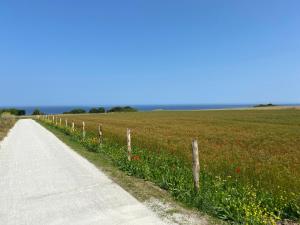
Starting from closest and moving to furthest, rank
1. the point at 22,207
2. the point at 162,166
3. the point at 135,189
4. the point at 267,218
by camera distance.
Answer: the point at 267,218 < the point at 22,207 < the point at 135,189 < the point at 162,166

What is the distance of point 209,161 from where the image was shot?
13250 millimetres

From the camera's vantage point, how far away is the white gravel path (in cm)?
702

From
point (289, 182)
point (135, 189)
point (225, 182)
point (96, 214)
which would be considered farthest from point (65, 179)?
point (289, 182)

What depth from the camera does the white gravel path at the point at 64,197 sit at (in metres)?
7.02

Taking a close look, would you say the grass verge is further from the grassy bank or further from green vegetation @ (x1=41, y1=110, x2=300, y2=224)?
the grassy bank

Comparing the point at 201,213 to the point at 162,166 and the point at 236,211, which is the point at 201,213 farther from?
the point at 162,166

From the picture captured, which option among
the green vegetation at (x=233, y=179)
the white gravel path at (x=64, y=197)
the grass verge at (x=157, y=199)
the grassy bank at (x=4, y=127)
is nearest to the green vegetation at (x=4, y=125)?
the grassy bank at (x=4, y=127)

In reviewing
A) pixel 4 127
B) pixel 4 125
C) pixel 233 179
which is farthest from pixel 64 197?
pixel 4 125

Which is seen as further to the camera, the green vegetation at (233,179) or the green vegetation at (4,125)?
the green vegetation at (4,125)

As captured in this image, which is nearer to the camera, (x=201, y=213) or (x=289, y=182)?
(x=201, y=213)

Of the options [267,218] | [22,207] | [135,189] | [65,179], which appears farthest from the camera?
[65,179]

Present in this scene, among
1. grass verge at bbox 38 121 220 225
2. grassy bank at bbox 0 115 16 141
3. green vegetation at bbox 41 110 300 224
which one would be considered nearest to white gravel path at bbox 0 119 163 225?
grass verge at bbox 38 121 220 225

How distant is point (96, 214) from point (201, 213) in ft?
7.11

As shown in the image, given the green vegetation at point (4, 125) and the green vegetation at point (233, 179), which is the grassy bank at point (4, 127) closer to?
the green vegetation at point (4, 125)
